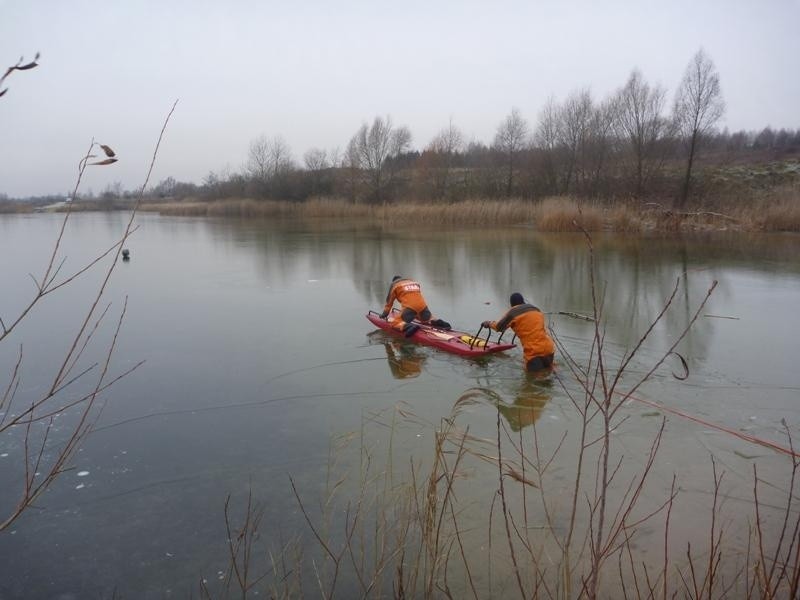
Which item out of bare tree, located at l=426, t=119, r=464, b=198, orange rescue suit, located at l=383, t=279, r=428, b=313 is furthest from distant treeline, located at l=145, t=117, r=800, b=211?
orange rescue suit, located at l=383, t=279, r=428, b=313

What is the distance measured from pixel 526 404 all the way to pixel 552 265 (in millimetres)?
8189

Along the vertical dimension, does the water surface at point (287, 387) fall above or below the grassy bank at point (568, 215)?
below

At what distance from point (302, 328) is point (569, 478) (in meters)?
4.80

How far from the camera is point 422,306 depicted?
7340mm

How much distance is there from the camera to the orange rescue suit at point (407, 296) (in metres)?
7.31

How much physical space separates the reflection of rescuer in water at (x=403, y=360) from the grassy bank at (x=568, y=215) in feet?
24.2

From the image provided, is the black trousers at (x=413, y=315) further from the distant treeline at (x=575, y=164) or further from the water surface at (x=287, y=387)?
the distant treeline at (x=575, y=164)

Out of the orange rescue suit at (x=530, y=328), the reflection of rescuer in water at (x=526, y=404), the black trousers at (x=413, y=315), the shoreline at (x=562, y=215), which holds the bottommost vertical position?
the reflection of rescuer in water at (x=526, y=404)

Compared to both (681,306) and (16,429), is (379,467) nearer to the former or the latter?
(16,429)

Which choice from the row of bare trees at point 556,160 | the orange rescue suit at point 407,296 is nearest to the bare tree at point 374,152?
the row of bare trees at point 556,160

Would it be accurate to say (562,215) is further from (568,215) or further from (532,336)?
(532,336)

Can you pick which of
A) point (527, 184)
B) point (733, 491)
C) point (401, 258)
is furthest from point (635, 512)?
point (527, 184)

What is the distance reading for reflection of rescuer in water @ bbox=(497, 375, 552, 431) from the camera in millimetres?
4719

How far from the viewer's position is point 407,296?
734cm
